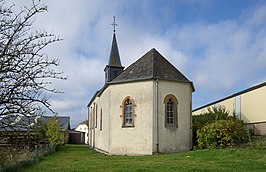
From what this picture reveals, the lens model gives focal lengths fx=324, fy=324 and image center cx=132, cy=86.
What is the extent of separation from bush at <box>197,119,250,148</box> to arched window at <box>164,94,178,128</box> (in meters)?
2.27

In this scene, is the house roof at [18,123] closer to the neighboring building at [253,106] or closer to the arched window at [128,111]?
the arched window at [128,111]

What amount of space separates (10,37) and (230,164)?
37.6ft

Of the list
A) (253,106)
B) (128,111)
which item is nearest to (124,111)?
(128,111)

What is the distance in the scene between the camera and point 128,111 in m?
23.8

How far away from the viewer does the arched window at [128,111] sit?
23578 mm

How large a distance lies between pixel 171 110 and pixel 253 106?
9836mm

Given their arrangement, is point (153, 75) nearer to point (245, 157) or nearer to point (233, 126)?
point (233, 126)

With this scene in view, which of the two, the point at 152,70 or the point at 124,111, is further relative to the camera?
the point at 124,111

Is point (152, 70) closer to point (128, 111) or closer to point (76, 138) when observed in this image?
point (128, 111)

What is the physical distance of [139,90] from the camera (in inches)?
922

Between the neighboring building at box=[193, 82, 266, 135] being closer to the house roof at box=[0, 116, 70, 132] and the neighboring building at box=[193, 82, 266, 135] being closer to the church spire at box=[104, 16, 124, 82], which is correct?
the church spire at box=[104, 16, 124, 82]

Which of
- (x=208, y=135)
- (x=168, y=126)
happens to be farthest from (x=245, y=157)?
(x=168, y=126)

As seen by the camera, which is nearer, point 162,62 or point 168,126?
point 168,126

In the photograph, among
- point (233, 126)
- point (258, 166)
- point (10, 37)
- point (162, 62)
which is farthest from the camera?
point (162, 62)
